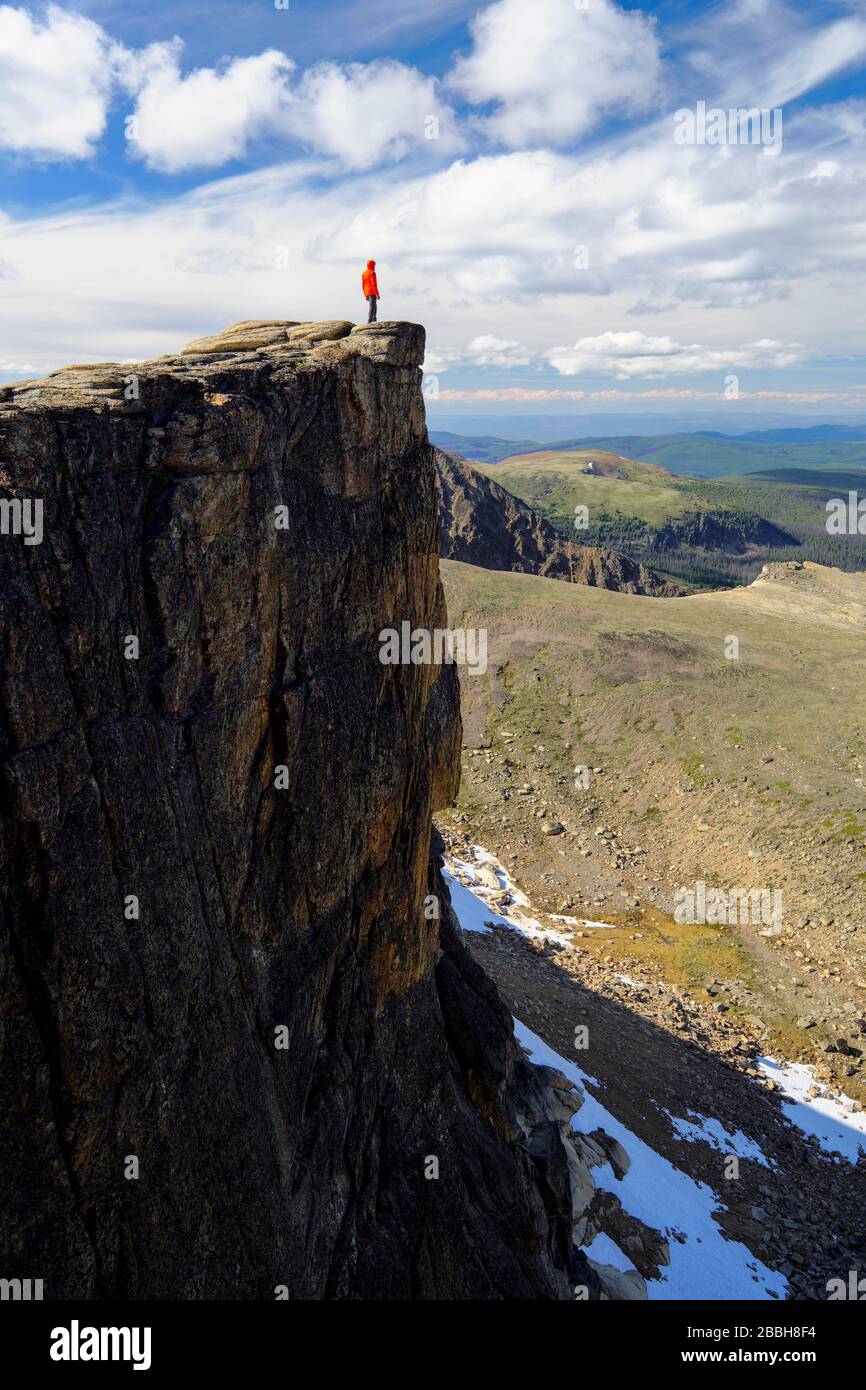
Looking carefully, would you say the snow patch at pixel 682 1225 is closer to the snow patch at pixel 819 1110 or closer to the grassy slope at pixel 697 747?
the snow patch at pixel 819 1110

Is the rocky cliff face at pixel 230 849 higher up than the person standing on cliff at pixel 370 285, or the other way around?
the person standing on cliff at pixel 370 285

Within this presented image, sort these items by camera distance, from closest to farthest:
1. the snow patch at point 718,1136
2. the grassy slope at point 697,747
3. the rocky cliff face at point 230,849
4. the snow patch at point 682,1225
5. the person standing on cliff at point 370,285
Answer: the rocky cliff face at point 230,849 → the person standing on cliff at point 370,285 → the snow patch at point 682,1225 → the snow patch at point 718,1136 → the grassy slope at point 697,747

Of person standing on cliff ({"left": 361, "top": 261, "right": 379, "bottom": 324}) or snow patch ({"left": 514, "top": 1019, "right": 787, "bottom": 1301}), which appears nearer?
person standing on cliff ({"left": 361, "top": 261, "right": 379, "bottom": 324})

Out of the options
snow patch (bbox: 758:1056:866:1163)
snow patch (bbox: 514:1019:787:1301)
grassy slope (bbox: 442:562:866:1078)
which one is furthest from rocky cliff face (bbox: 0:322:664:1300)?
grassy slope (bbox: 442:562:866:1078)

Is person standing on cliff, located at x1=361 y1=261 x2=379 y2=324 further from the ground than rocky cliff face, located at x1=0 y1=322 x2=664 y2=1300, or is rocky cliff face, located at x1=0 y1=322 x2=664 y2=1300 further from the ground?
person standing on cliff, located at x1=361 y1=261 x2=379 y2=324

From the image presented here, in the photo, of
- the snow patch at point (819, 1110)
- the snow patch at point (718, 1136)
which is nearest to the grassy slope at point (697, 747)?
the snow patch at point (819, 1110)

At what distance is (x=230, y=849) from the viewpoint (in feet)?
53.7

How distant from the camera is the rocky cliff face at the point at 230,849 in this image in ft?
41.0

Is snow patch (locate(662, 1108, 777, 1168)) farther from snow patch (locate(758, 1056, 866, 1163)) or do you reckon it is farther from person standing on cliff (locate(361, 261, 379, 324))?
person standing on cliff (locate(361, 261, 379, 324))

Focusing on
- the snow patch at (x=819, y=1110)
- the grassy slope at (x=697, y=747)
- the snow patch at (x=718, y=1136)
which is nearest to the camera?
the snow patch at (x=718, y=1136)

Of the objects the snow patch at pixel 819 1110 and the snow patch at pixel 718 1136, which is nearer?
the snow patch at pixel 718 1136

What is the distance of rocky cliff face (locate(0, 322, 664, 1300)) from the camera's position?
12.5m

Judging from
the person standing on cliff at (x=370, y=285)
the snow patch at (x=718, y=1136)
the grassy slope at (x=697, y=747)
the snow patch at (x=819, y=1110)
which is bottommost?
the snow patch at (x=819, y=1110)

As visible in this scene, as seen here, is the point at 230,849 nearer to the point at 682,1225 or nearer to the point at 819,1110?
the point at 682,1225
